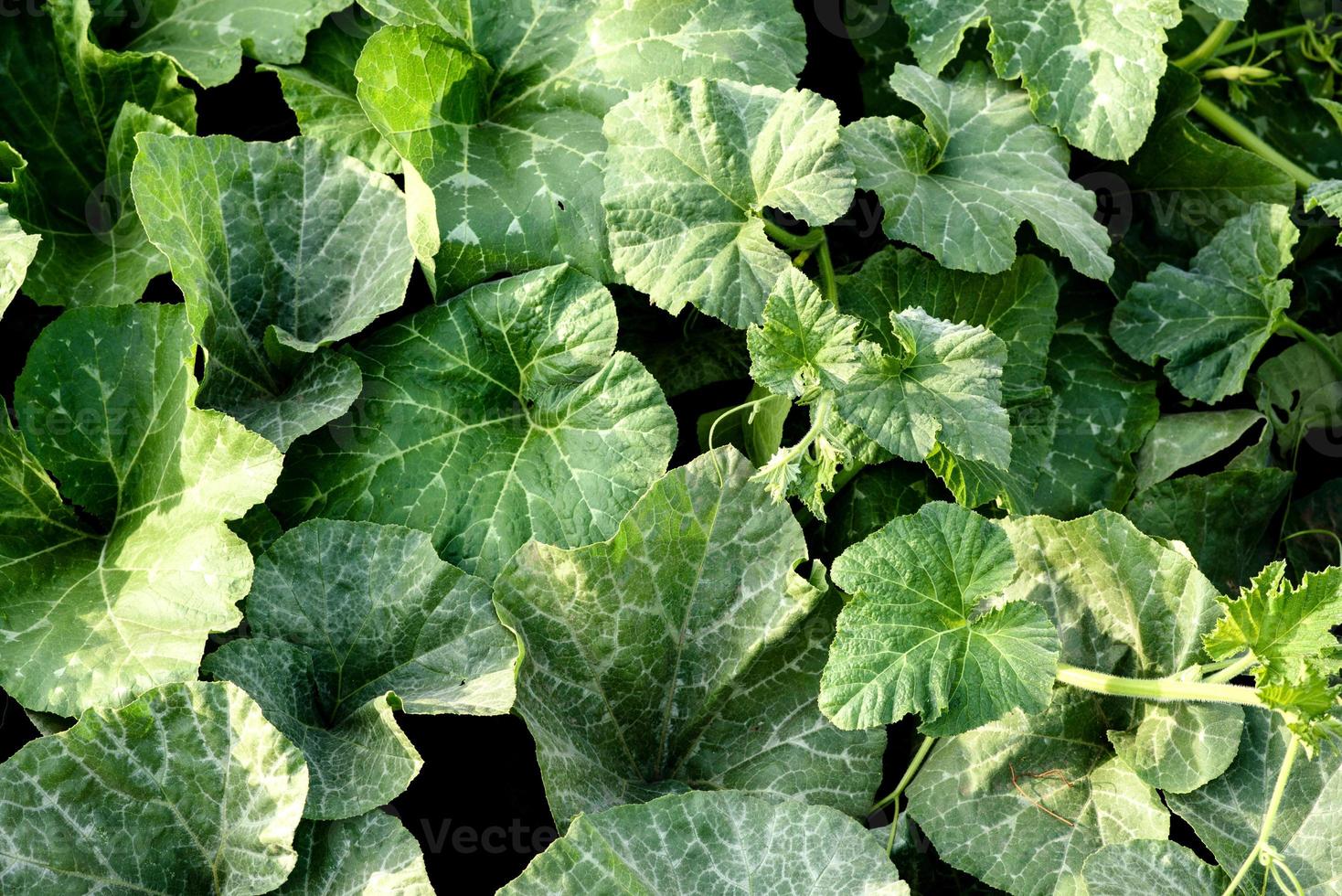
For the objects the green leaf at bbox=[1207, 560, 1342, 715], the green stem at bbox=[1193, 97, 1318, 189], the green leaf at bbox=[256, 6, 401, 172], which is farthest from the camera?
the green stem at bbox=[1193, 97, 1318, 189]

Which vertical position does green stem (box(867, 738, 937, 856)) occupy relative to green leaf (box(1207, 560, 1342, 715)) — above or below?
below

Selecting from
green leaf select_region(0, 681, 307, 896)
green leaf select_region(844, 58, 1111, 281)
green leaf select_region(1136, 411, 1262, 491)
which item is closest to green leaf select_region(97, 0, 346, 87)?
green leaf select_region(844, 58, 1111, 281)

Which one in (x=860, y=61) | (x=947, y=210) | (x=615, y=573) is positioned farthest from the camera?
(x=860, y=61)

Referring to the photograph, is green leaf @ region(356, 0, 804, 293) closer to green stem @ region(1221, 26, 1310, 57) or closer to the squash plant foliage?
the squash plant foliage

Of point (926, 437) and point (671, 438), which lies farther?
point (671, 438)

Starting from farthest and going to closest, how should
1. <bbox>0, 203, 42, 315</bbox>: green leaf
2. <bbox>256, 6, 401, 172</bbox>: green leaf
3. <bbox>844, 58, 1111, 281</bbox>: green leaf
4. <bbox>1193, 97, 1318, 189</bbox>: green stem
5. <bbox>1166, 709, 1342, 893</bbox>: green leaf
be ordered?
1. <bbox>1193, 97, 1318, 189</bbox>: green stem
2. <bbox>256, 6, 401, 172</bbox>: green leaf
3. <bbox>844, 58, 1111, 281</bbox>: green leaf
4. <bbox>0, 203, 42, 315</bbox>: green leaf
5. <bbox>1166, 709, 1342, 893</bbox>: green leaf

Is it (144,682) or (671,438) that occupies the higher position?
(671,438)

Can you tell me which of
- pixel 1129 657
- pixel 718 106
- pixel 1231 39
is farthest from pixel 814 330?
pixel 1231 39

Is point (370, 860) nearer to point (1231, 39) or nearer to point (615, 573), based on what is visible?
point (615, 573)
